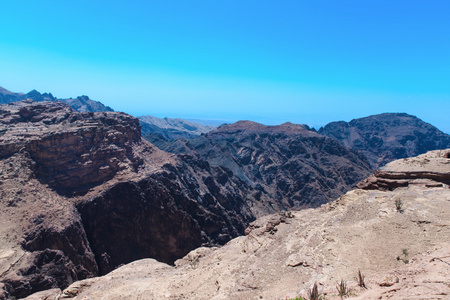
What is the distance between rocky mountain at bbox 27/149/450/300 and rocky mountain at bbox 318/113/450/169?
121121 mm

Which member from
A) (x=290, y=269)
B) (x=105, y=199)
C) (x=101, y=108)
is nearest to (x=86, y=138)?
(x=105, y=199)

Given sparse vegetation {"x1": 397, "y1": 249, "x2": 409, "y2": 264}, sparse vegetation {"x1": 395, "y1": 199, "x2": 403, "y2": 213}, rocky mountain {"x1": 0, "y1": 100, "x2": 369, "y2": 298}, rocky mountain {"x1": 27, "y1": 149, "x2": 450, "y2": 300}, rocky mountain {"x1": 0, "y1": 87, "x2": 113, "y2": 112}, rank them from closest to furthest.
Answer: rocky mountain {"x1": 27, "y1": 149, "x2": 450, "y2": 300} < sparse vegetation {"x1": 397, "y1": 249, "x2": 409, "y2": 264} < sparse vegetation {"x1": 395, "y1": 199, "x2": 403, "y2": 213} < rocky mountain {"x1": 0, "y1": 100, "x2": 369, "y2": 298} < rocky mountain {"x1": 0, "y1": 87, "x2": 113, "y2": 112}

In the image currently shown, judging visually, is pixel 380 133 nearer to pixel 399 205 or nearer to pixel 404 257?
pixel 399 205

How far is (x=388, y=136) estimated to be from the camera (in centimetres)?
15325

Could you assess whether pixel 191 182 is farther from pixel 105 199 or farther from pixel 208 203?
pixel 105 199

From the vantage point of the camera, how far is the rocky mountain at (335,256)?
446 inches

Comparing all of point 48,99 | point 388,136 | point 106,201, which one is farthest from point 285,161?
point 48,99

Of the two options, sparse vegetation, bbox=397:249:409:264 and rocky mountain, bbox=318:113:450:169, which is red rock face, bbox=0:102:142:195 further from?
rocky mountain, bbox=318:113:450:169

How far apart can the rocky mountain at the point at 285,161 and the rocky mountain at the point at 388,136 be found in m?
32.8

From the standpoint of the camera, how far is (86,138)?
46.9 meters

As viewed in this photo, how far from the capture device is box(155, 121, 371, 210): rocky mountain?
84.7m

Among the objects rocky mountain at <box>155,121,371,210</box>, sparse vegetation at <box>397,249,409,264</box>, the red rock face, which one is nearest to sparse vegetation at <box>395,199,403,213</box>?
sparse vegetation at <box>397,249,409,264</box>

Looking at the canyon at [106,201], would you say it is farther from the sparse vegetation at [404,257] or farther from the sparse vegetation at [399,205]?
the sparse vegetation at [399,205]

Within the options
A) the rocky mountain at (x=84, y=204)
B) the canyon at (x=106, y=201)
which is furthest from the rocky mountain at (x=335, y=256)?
the rocky mountain at (x=84, y=204)
